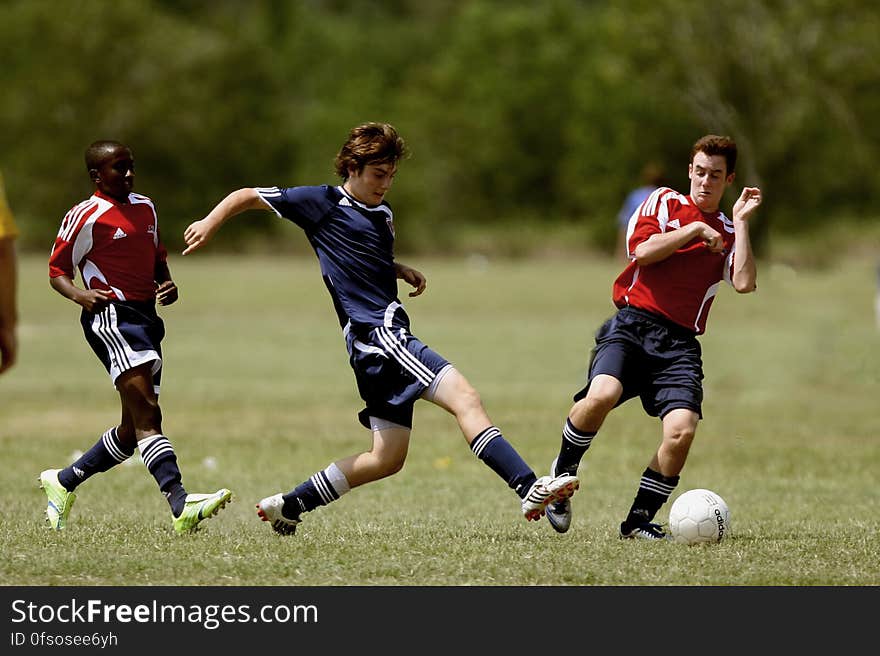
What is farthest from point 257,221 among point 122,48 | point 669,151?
point 669,151

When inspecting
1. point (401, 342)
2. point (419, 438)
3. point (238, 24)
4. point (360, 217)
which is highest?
point (238, 24)

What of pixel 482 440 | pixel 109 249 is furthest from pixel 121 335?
pixel 482 440

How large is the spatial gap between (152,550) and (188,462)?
5336 millimetres

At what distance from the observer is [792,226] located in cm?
6300

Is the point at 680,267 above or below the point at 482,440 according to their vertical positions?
above

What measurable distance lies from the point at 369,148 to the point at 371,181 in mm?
166

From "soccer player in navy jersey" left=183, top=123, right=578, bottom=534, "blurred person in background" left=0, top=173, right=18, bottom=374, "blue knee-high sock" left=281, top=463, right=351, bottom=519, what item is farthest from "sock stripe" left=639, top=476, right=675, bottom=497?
"blurred person in background" left=0, top=173, right=18, bottom=374

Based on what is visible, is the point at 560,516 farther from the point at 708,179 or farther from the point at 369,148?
the point at 369,148

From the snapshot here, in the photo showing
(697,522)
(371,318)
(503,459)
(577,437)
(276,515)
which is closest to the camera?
(503,459)

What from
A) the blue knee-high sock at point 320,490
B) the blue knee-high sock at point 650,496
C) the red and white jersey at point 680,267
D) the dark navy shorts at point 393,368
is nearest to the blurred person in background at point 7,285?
the blue knee-high sock at point 320,490

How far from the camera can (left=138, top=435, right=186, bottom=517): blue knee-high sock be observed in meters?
7.51

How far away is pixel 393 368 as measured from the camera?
7.16 m
